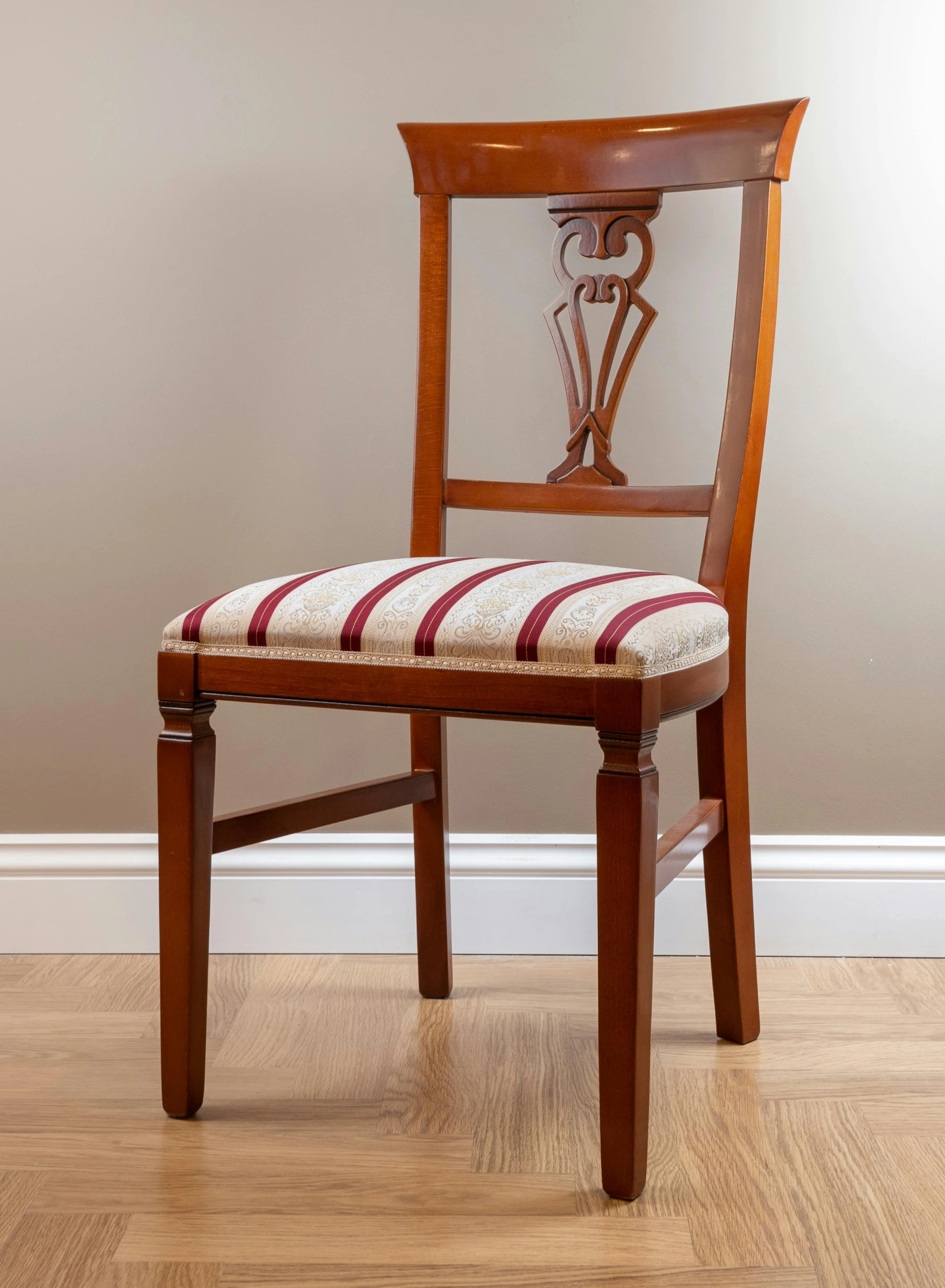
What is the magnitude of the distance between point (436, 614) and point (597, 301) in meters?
0.50

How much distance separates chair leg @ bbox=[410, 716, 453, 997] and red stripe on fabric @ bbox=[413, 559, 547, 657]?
0.33 meters

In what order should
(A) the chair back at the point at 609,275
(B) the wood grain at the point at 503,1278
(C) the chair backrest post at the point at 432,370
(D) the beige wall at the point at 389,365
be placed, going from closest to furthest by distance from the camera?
(B) the wood grain at the point at 503,1278, (A) the chair back at the point at 609,275, (C) the chair backrest post at the point at 432,370, (D) the beige wall at the point at 389,365

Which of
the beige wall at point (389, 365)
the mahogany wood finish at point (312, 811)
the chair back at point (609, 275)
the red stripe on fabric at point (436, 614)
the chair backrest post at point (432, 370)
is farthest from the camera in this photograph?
the beige wall at point (389, 365)

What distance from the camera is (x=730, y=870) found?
3.94 feet

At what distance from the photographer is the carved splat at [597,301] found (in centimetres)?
125

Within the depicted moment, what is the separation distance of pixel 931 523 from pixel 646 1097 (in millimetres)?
867

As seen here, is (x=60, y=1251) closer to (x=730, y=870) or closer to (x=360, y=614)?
(x=360, y=614)

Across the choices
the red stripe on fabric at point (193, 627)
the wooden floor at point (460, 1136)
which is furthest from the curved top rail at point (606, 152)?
the wooden floor at point (460, 1136)

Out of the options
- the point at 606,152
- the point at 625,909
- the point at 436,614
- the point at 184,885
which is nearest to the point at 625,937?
the point at 625,909

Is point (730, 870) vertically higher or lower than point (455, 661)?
lower

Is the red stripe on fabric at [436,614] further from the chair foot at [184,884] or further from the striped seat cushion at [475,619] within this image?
the chair foot at [184,884]

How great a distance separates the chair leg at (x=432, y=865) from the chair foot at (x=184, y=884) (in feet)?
1.02

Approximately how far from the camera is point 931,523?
1474 millimetres

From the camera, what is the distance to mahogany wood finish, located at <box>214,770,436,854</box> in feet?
3.53
